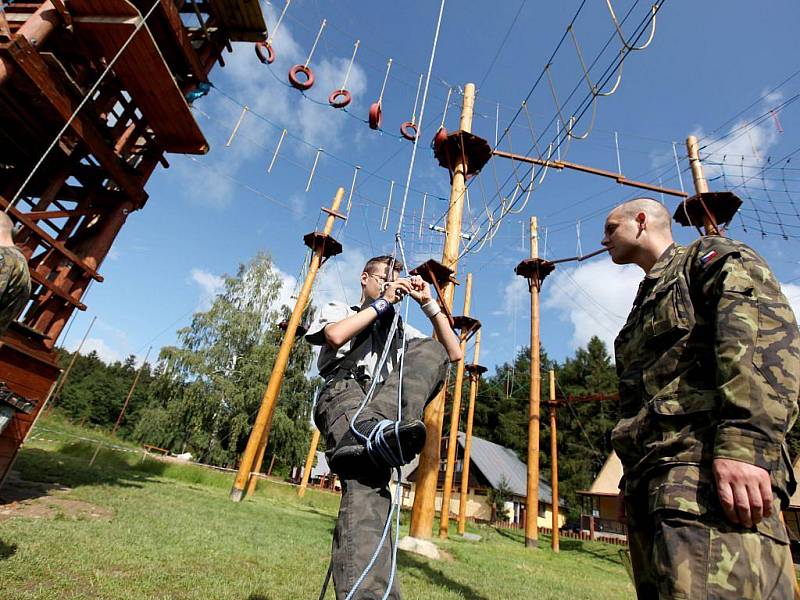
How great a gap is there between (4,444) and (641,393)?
23.0 ft

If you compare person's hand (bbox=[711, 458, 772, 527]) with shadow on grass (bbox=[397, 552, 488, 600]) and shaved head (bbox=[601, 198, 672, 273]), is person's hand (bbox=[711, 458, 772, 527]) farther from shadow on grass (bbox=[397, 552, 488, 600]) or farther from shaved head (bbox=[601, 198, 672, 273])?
shadow on grass (bbox=[397, 552, 488, 600])

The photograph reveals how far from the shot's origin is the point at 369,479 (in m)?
1.87

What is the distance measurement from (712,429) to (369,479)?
135 cm

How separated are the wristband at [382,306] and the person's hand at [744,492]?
5.10ft

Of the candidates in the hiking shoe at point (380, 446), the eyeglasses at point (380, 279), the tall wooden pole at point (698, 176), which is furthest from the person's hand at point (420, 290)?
the tall wooden pole at point (698, 176)

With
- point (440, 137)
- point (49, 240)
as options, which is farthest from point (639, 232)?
point (440, 137)

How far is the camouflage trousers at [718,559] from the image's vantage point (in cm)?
113

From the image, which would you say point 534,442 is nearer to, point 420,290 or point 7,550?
point 420,290

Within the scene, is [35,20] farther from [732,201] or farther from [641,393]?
[732,201]

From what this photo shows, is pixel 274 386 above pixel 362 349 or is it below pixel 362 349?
above

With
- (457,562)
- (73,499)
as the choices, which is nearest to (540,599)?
(457,562)

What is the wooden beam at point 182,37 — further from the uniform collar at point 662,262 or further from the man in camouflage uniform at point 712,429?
the man in camouflage uniform at point 712,429

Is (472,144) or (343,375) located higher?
(472,144)

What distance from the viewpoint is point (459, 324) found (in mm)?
15000
